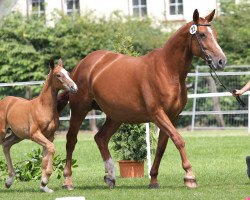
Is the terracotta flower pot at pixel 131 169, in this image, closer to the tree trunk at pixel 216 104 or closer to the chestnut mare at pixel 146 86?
the chestnut mare at pixel 146 86

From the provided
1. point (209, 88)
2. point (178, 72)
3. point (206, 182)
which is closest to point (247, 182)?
A: point (206, 182)

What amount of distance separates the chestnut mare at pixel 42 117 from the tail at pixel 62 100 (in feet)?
1.35

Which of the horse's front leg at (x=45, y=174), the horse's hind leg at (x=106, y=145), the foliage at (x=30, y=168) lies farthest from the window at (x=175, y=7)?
the horse's front leg at (x=45, y=174)

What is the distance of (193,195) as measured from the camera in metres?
A: 10.7

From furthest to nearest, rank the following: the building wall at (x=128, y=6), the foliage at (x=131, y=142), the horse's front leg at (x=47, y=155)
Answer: the building wall at (x=128, y=6) < the foliage at (x=131, y=142) < the horse's front leg at (x=47, y=155)

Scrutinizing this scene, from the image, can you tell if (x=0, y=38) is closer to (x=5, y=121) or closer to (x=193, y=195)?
(x=5, y=121)

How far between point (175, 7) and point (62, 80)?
871 inches

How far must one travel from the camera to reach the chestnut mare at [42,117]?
11578 millimetres

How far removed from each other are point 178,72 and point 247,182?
194 centimetres

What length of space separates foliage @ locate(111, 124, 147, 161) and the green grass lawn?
1.31ft

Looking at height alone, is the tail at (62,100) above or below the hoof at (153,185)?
above

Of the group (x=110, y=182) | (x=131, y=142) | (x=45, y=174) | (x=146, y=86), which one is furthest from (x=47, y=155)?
(x=131, y=142)

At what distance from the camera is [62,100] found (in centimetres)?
1241

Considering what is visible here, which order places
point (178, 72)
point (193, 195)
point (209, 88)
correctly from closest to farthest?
point (193, 195), point (178, 72), point (209, 88)
